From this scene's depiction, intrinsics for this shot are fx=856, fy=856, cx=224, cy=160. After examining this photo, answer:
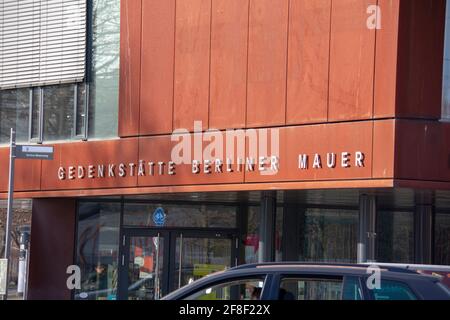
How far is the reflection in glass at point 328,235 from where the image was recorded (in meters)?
19.2

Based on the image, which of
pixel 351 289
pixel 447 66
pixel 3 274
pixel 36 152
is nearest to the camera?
pixel 351 289

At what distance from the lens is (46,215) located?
19.8m

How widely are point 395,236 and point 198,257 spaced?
4474 mm

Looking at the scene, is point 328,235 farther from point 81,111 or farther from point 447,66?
point 81,111

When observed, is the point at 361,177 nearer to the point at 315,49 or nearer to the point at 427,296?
the point at 315,49

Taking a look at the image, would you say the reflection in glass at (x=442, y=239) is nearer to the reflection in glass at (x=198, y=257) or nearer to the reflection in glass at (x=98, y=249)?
the reflection in glass at (x=198, y=257)

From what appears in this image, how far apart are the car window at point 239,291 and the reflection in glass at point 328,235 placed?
1217cm

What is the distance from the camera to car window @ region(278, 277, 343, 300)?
22.2 feet

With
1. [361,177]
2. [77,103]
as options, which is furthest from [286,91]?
[77,103]

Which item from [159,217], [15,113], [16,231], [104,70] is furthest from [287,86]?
[16,231]

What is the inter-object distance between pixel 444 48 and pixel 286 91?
2.82m

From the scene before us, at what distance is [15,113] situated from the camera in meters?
20.2

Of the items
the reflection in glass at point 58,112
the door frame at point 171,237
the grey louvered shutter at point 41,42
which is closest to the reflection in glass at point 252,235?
the door frame at point 171,237

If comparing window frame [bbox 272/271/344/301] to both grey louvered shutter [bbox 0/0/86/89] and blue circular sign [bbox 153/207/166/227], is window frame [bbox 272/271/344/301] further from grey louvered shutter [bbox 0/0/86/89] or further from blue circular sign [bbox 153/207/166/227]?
grey louvered shutter [bbox 0/0/86/89]
